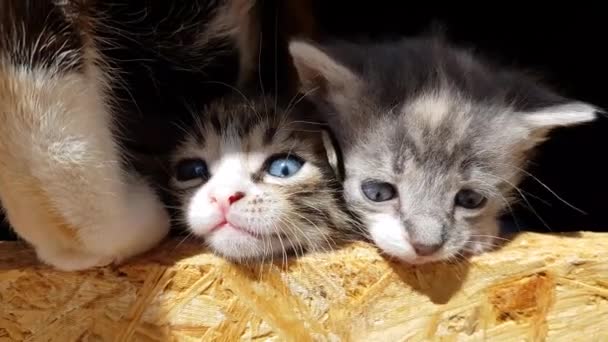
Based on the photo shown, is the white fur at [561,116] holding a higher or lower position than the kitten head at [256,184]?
higher

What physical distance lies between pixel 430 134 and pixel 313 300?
35cm

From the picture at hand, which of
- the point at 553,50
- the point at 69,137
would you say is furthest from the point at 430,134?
the point at 553,50

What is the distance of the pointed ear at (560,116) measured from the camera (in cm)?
123

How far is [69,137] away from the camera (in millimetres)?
994

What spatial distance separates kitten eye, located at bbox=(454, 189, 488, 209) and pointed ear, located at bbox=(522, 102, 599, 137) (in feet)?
0.50

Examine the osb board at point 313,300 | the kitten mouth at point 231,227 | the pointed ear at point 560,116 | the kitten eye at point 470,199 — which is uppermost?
the pointed ear at point 560,116

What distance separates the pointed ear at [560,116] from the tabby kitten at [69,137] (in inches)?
23.1

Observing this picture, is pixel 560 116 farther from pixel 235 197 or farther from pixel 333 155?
pixel 235 197

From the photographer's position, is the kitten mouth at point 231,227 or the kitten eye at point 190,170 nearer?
the kitten mouth at point 231,227

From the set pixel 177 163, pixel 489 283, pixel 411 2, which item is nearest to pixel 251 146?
pixel 177 163

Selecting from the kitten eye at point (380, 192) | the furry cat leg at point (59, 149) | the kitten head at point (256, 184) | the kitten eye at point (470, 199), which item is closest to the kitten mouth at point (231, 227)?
the kitten head at point (256, 184)

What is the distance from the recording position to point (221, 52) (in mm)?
1283

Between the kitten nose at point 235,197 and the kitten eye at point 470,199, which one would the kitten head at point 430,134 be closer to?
the kitten eye at point 470,199

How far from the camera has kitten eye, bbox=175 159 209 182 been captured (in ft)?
4.25
